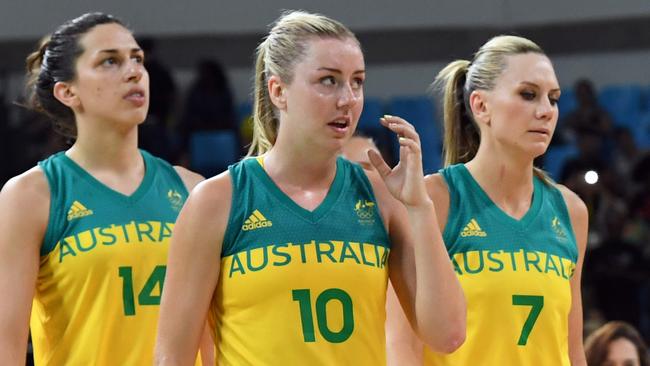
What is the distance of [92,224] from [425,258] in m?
1.10

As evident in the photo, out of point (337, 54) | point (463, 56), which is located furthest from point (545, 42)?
point (337, 54)

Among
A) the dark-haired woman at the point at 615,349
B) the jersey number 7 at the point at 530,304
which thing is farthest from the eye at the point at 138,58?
the dark-haired woman at the point at 615,349

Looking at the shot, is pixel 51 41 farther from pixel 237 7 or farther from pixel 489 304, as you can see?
pixel 237 7

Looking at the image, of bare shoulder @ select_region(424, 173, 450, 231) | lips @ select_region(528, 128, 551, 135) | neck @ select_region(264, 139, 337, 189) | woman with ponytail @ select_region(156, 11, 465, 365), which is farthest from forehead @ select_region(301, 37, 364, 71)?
lips @ select_region(528, 128, 551, 135)

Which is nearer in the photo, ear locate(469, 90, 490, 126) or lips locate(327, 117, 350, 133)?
lips locate(327, 117, 350, 133)

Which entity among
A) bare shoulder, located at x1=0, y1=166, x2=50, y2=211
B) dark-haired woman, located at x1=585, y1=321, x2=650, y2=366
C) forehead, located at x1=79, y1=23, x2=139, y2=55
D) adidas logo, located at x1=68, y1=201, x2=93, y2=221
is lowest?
dark-haired woman, located at x1=585, y1=321, x2=650, y2=366

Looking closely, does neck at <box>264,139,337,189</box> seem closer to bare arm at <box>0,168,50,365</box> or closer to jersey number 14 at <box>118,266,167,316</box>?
jersey number 14 at <box>118,266,167,316</box>

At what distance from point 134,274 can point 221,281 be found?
0.66 metres

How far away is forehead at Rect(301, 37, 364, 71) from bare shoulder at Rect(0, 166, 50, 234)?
0.99 m

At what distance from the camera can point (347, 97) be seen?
2812 mm

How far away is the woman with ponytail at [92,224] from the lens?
3.42 meters

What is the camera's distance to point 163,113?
9.33 metres

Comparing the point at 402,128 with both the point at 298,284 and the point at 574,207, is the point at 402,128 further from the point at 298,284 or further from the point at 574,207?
the point at 574,207

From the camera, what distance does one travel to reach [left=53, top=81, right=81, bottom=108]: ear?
3674 mm
